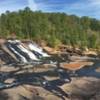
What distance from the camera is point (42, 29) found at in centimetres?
9862

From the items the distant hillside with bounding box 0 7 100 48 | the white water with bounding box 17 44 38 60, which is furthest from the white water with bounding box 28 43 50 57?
the distant hillside with bounding box 0 7 100 48

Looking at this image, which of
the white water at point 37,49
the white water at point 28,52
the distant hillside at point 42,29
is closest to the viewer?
the white water at point 28,52

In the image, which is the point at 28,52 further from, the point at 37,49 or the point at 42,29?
the point at 42,29

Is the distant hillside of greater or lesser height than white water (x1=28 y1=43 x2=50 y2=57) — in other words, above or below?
above

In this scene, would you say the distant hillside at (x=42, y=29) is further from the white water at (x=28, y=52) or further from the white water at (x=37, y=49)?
the white water at (x=28, y=52)

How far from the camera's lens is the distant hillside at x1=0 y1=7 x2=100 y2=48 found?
303 ft

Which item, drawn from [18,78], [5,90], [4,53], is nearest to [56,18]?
[4,53]

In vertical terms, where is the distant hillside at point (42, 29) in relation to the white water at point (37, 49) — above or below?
above

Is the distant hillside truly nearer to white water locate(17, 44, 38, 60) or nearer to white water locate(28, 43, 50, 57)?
white water locate(28, 43, 50, 57)

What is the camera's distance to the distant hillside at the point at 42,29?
92.2 meters

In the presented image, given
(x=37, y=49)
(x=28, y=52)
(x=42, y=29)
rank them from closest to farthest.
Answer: (x=28, y=52)
(x=37, y=49)
(x=42, y=29)

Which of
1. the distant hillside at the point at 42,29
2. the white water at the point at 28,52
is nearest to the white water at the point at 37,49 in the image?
the white water at the point at 28,52

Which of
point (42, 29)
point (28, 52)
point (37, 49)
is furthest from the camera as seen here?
point (42, 29)

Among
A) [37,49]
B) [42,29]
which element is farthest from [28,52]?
[42,29]
